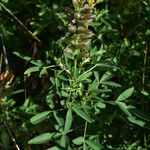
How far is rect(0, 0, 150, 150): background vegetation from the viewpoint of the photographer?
2.34 meters

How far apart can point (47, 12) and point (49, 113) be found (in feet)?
3.87

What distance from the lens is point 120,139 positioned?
292 centimetres

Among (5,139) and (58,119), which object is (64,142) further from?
(5,139)

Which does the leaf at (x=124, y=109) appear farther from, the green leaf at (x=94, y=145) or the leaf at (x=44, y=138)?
the leaf at (x=44, y=138)

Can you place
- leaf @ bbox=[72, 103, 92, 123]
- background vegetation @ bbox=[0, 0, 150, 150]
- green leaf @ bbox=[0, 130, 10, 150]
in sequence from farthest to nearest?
green leaf @ bbox=[0, 130, 10, 150] → background vegetation @ bbox=[0, 0, 150, 150] → leaf @ bbox=[72, 103, 92, 123]

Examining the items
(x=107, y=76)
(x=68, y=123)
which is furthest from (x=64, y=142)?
(x=107, y=76)

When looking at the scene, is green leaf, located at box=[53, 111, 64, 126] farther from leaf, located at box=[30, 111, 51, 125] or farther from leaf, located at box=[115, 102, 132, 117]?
leaf, located at box=[115, 102, 132, 117]

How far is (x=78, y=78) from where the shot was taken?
7.69ft

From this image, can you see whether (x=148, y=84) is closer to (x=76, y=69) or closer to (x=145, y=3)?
(x=145, y=3)

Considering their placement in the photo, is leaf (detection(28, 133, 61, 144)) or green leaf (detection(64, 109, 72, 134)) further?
leaf (detection(28, 133, 61, 144))

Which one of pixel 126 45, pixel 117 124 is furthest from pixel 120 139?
pixel 126 45

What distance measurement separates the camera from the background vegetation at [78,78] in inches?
92.3

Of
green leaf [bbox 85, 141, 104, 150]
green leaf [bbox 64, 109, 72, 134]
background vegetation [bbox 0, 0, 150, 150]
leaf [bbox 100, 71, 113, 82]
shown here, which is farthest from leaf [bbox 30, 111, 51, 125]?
leaf [bbox 100, 71, 113, 82]

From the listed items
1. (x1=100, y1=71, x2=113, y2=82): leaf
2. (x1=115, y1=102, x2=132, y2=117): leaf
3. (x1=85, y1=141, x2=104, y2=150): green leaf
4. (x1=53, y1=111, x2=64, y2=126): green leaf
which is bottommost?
(x1=85, y1=141, x2=104, y2=150): green leaf
